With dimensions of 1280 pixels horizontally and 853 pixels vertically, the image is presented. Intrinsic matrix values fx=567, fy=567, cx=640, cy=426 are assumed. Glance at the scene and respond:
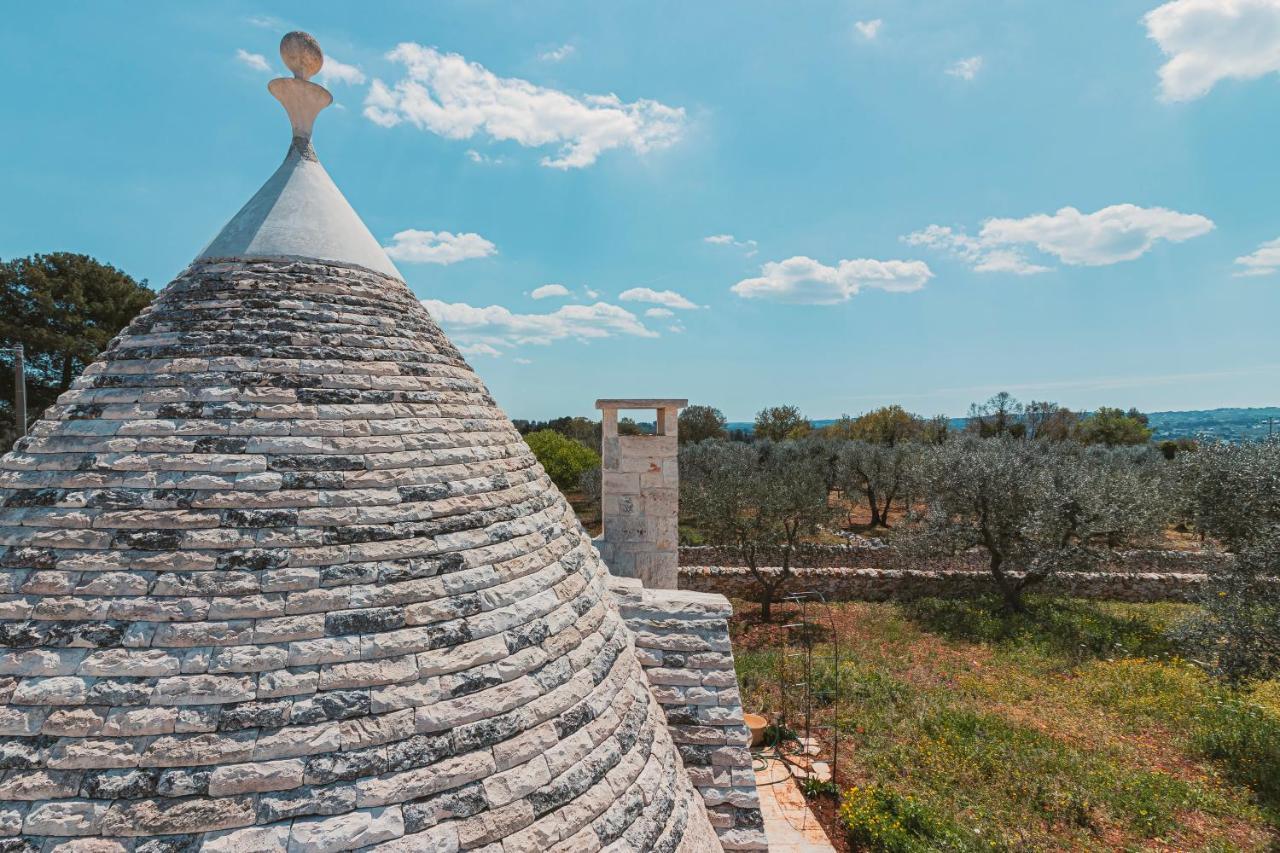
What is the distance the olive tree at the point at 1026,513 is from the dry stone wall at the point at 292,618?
1490cm

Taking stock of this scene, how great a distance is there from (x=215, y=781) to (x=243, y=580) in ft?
2.65

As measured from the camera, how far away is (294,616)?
2641 mm

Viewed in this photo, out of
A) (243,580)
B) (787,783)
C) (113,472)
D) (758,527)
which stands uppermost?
(113,472)

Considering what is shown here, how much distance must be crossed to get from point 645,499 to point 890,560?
14233 mm

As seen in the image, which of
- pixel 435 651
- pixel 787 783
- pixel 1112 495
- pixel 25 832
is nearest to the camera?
pixel 25 832

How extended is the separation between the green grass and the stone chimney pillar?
13.0 ft

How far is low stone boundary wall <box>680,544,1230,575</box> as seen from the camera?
18594 millimetres

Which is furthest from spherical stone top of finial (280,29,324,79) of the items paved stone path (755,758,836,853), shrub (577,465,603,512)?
shrub (577,465,603,512)

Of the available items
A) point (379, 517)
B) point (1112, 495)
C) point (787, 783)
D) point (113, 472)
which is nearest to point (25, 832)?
point (113, 472)

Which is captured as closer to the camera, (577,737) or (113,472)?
(113,472)

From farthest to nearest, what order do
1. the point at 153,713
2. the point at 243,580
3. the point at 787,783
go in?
the point at 787,783, the point at 243,580, the point at 153,713

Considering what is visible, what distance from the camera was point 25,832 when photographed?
2.20 metres

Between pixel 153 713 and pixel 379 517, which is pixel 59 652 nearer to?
pixel 153 713

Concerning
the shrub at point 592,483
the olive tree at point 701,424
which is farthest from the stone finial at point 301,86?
the olive tree at point 701,424
